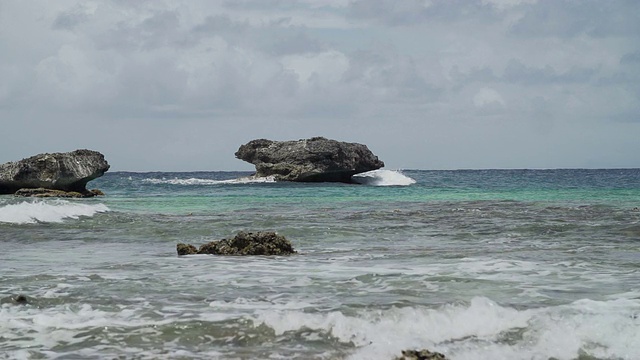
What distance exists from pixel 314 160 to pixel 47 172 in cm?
2354

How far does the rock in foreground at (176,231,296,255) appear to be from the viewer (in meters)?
12.8

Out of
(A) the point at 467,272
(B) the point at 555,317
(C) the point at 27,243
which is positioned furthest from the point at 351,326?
(C) the point at 27,243

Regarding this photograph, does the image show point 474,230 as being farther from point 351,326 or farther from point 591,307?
point 351,326

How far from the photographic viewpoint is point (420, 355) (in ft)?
19.1

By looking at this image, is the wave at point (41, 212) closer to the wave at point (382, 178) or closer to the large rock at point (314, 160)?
the large rock at point (314, 160)

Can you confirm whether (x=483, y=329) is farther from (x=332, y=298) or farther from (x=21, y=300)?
(x=21, y=300)

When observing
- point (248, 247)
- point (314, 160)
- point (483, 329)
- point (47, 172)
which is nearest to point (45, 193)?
point (47, 172)

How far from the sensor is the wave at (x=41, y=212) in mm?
21984

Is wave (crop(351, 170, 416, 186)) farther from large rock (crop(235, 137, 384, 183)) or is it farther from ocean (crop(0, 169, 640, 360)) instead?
ocean (crop(0, 169, 640, 360))

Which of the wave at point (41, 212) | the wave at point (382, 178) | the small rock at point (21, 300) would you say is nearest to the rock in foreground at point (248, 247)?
the small rock at point (21, 300)

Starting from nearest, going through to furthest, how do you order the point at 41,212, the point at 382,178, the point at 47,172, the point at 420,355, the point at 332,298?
1. the point at 420,355
2. the point at 332,298
3. the point at 41,212
4. the point at 47,172
5. the point at 382,178

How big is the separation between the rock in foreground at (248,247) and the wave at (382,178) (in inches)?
1970

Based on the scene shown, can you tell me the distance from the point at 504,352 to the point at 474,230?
38.9ft

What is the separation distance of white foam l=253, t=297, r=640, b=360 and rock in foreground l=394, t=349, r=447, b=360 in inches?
11.0
